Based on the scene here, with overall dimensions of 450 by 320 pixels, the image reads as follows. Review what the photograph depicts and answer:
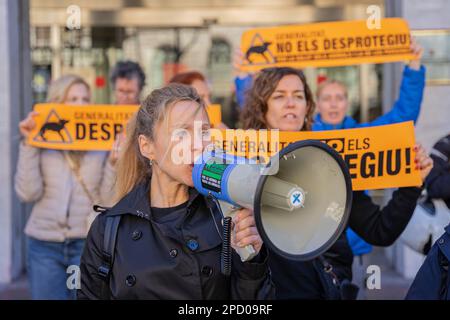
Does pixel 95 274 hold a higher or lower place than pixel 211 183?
lower

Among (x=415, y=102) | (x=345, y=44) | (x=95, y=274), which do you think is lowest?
(x=95, y=274)

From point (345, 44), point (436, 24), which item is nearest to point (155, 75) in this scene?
point (436, 24)

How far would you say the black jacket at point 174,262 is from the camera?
227cm

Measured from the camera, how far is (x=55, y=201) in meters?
4.36

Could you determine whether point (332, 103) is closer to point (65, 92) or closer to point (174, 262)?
point (65, 92)

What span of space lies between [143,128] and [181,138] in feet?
0.83

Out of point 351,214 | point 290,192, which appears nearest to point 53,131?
point 351,214

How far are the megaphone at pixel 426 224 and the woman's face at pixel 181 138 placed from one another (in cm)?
200

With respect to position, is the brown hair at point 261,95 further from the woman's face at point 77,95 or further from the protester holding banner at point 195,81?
the woman's face at point 77,95

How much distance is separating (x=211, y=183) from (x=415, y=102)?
217cm

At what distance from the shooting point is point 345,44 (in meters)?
4.22

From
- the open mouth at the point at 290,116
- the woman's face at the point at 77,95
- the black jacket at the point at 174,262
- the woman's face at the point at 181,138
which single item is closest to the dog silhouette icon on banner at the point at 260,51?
the open mouth at the point at 290,116

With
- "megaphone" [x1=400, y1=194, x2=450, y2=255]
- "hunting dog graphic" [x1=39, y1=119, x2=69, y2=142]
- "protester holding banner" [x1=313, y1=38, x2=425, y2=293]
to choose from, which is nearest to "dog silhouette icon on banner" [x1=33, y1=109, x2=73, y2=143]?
"hunting dog graphic" [x1=39, y1=119, x2=69, y2=142]
